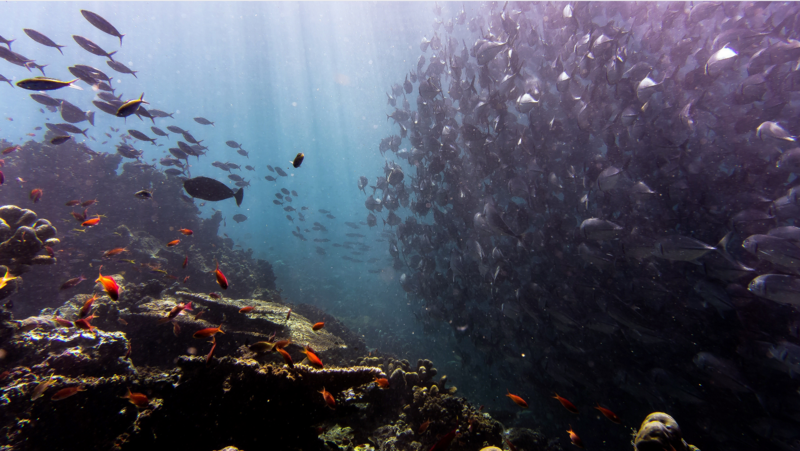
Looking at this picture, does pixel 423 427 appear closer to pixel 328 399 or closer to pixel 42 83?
pixel 328 399

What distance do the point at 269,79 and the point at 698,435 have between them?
58.1 meters

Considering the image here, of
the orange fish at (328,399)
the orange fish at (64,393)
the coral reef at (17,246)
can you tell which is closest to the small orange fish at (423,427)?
the orange fish at (328,399)

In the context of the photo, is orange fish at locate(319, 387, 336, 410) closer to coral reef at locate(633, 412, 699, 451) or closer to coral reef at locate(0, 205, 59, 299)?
coral reef at locate(633, 412, 699, 451)

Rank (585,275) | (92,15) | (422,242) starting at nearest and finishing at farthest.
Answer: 1. (92,15)
2. (585,275)
3. (422,242)

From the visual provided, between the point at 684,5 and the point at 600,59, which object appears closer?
the point at 600,59

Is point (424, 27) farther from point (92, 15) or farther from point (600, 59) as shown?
point (92, 15)

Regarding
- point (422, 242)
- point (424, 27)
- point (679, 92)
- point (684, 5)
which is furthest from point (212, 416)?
point (424, 27)

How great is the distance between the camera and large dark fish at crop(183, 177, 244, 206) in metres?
4.35

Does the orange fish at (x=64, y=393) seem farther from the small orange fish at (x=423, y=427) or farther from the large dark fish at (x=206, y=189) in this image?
the small orange fish at (x=423, y=427)

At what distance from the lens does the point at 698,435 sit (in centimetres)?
608

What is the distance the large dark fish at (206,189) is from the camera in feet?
14.3

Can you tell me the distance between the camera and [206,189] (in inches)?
176

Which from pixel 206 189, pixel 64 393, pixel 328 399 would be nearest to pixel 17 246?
pixel 206 189

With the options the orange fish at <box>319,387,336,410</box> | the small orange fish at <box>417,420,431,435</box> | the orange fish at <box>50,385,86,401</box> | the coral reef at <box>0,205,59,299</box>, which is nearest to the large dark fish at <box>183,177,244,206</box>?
the coral reef at <box>0,205,59,299</box>
